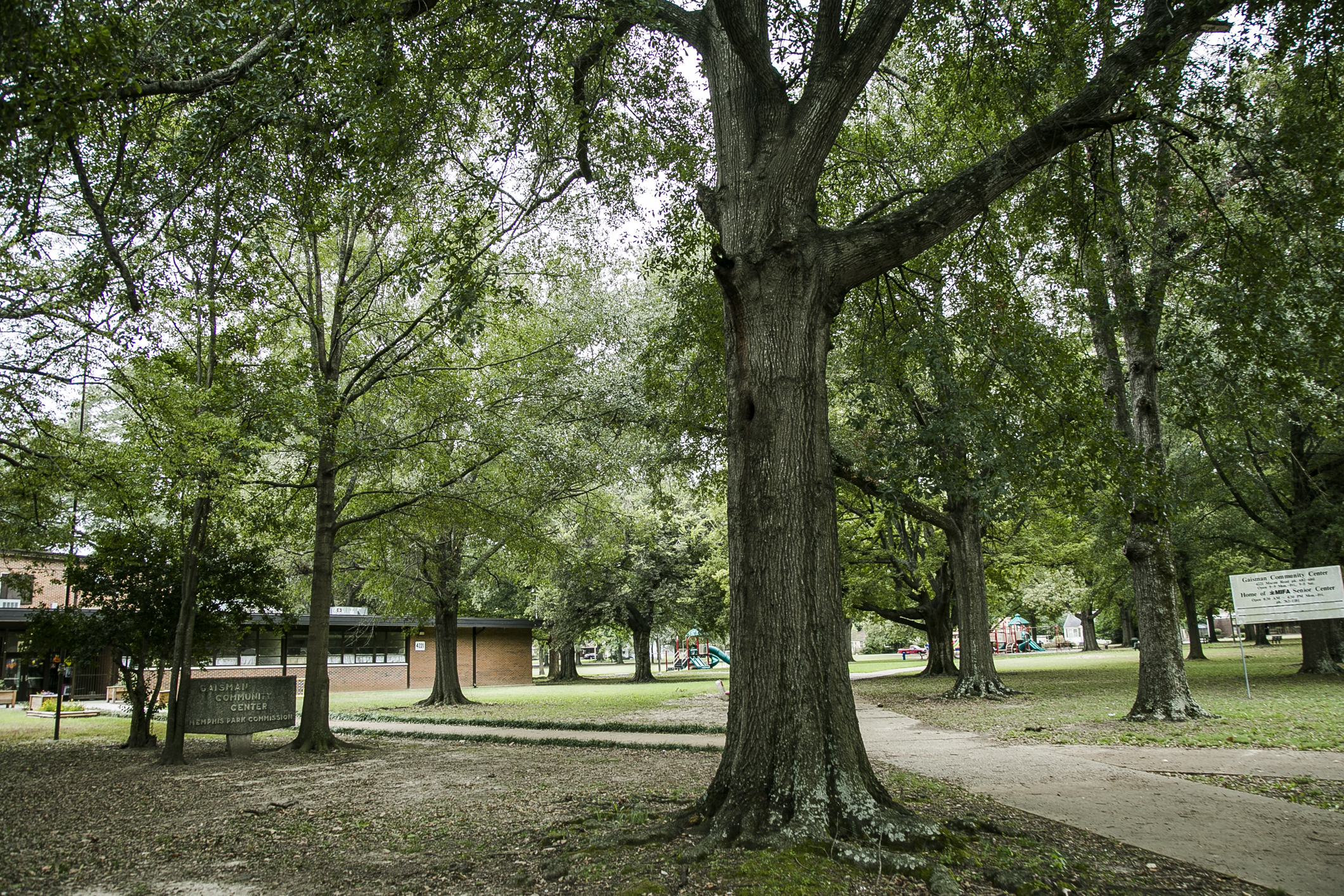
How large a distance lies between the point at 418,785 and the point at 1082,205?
30.9 feet

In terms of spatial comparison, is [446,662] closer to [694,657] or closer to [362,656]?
[362,656]

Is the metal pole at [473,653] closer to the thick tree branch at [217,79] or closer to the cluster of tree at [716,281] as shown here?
the cluster of tree at [716,281]

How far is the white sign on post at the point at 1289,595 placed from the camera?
522 inches

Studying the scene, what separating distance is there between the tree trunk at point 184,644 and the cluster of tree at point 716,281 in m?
0.09

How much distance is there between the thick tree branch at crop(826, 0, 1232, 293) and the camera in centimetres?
585

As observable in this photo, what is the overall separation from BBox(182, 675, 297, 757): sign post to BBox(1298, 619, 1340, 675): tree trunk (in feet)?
74.3

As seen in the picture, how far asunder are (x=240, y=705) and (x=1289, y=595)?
17540 mm

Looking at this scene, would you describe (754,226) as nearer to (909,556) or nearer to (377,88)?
(377,88)

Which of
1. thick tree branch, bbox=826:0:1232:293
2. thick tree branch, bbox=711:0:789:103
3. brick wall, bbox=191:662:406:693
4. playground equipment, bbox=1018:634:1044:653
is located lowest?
playground equipment, bbox=1018:634:1044:653

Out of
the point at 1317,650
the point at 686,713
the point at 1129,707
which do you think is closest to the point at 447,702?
the point at 686,713

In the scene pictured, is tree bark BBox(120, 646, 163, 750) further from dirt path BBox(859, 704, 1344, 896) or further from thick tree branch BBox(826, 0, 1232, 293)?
thick tree branch BBox(826, 0, 1232, 293)

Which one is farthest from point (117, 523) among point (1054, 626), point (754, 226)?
point (1054, 626)

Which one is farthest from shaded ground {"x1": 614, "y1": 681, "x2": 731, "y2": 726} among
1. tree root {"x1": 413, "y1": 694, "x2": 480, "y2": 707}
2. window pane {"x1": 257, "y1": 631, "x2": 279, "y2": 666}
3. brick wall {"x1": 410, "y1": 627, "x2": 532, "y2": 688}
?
window pane {"x1": 257, "y1": 631, "x2": 279, "y2": 666}

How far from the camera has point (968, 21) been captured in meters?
7.80
